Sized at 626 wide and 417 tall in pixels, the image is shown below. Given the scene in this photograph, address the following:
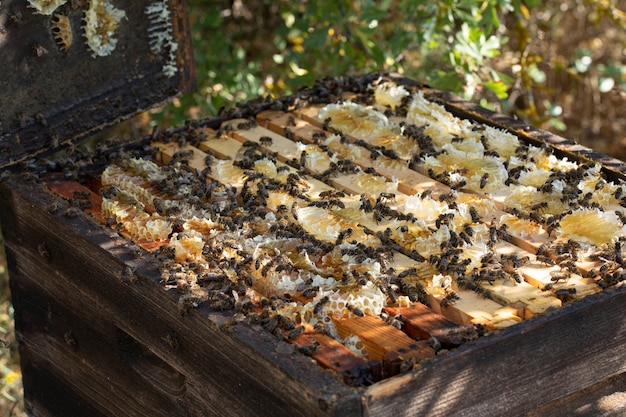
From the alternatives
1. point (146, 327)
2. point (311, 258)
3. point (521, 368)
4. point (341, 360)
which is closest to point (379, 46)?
point (311, 258)

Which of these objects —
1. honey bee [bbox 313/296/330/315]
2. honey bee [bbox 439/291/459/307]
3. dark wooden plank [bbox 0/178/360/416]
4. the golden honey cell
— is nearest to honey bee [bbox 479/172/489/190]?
honey bee [bbox 439/291/459/307]

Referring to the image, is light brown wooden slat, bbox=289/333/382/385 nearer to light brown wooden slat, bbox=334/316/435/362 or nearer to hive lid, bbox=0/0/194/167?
light brown wooden slat, bbox=334/316/435/362

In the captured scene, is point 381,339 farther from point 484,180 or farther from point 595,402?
point 484,180

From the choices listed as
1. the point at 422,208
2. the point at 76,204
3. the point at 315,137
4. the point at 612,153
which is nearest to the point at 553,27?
the point at 612,153

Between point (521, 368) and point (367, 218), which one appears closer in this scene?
point (521, 368)

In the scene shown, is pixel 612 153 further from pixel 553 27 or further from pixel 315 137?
pixel 315 137

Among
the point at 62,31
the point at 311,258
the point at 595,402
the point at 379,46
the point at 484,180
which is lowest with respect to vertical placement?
the point at 379,46

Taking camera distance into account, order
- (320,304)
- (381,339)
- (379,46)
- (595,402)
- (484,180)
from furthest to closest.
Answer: (379,46), (484,180), (595,402), (320,304), (381,339)

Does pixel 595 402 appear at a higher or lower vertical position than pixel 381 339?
lower
